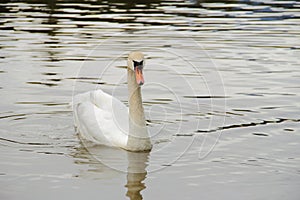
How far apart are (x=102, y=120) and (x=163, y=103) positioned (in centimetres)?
222

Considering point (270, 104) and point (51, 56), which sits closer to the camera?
point (270, 104)

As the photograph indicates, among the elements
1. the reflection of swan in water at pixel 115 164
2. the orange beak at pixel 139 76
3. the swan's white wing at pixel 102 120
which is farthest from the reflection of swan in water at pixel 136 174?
the orange beak at pixel 139 76

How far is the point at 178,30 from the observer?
20125 millimetres

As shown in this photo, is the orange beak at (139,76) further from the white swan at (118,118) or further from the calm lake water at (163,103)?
the calm lake water at (163,103)

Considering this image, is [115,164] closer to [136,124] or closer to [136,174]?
[136,174]

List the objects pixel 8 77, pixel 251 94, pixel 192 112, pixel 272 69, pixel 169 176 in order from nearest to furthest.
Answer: pixel 169 176 → pixel 192 112 → pixel 251 94 → pixel 8 77 → pixel 272 69

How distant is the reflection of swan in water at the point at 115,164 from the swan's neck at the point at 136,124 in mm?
111

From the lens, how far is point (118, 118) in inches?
413

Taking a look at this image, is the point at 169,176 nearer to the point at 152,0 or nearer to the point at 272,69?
the point at 272,69

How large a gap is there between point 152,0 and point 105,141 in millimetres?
17721

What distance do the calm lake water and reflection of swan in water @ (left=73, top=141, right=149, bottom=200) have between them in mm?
13

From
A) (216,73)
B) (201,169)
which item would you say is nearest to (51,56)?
(216,73)

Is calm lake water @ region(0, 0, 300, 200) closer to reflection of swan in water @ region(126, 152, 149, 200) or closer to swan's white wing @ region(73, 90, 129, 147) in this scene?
reflection of swan in water @ region(126, 152, 149, 200)

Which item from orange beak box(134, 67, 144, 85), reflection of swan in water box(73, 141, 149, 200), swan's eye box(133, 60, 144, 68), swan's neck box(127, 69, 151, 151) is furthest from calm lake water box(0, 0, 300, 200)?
swan's eye box(133, 60, 144, 68)
